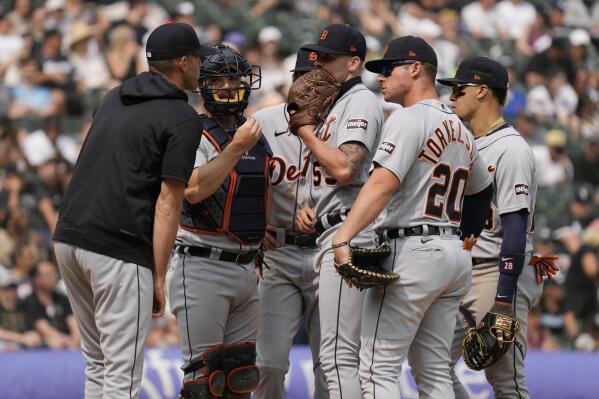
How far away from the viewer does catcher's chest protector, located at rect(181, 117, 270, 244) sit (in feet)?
18.3

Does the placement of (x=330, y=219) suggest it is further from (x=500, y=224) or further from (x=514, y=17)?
(x=514, y=17)

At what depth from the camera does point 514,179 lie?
5.81 m

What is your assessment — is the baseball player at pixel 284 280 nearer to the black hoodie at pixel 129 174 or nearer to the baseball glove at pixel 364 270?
the baseball glove at pixel 364 270

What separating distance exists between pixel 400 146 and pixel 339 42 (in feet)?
3.76

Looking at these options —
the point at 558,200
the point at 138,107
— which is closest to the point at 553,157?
the point at 558,200

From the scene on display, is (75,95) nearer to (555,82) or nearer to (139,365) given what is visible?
(555,82)

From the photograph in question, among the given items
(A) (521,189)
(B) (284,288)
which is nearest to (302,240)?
(B) (284,288)

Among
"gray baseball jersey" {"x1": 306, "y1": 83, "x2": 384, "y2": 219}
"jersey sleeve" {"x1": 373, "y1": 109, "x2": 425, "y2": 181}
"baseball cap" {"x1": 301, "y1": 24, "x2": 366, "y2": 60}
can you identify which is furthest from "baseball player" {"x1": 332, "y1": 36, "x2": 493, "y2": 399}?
"baseball cap" {"x1": 301, "y1": 24, "x2": 366, "y2": 60}

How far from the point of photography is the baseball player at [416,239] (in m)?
4.98

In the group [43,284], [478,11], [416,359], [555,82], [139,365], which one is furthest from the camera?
[478,11]

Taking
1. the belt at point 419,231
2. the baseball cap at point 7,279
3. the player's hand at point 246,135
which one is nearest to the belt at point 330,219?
the belt at point 419,231

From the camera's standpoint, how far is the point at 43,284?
9.64 metres

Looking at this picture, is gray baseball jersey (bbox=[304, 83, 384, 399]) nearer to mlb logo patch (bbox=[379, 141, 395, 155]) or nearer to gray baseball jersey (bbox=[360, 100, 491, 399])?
gray baseball jersey (bbox=[360, 100, 491, 399])

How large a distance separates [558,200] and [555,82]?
2362 millimetres
